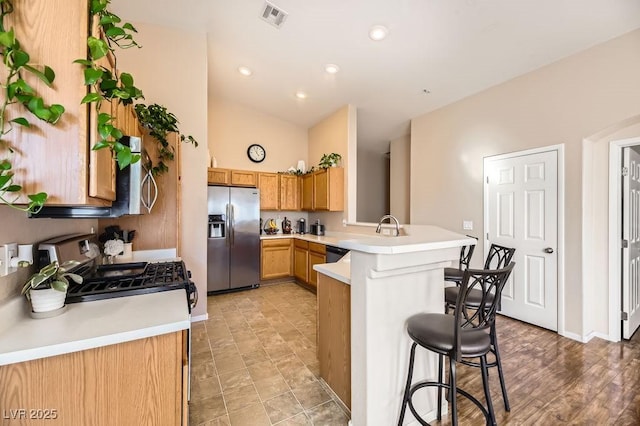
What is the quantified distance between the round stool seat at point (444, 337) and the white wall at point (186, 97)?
2.73 meters

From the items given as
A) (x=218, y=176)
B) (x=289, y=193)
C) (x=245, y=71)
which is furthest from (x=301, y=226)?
(x=245, y=71)

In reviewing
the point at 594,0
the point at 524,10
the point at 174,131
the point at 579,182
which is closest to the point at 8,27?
the point at 174,131

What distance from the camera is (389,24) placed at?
2.71 m

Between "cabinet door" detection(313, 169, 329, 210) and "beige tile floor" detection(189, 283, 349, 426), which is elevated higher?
"cabinet door" detection(313, 169, 329, 210)

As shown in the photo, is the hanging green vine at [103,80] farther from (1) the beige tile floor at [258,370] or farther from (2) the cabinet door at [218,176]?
(2) the cabinet door at [218,176]

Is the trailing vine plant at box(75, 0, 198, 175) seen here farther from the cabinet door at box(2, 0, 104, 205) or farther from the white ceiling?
the white ceiling

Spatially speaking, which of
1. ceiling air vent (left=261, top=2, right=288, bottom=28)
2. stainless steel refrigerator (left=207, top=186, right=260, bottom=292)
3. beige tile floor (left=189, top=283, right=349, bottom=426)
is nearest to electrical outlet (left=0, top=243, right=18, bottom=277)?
beige tile floor (left=189, top=283, right=349, bottom=426)

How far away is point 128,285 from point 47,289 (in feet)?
1.34

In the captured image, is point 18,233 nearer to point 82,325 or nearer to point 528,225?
point 82,325

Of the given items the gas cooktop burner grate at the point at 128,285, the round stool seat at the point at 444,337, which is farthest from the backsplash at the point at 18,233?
the round stool seat at the point at 444,337

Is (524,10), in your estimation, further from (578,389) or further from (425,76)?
(578,389)

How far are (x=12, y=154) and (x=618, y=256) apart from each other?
4669 mm

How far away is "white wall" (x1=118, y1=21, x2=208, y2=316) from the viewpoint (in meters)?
3.05

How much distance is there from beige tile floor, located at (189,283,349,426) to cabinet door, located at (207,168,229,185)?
7.04ft
